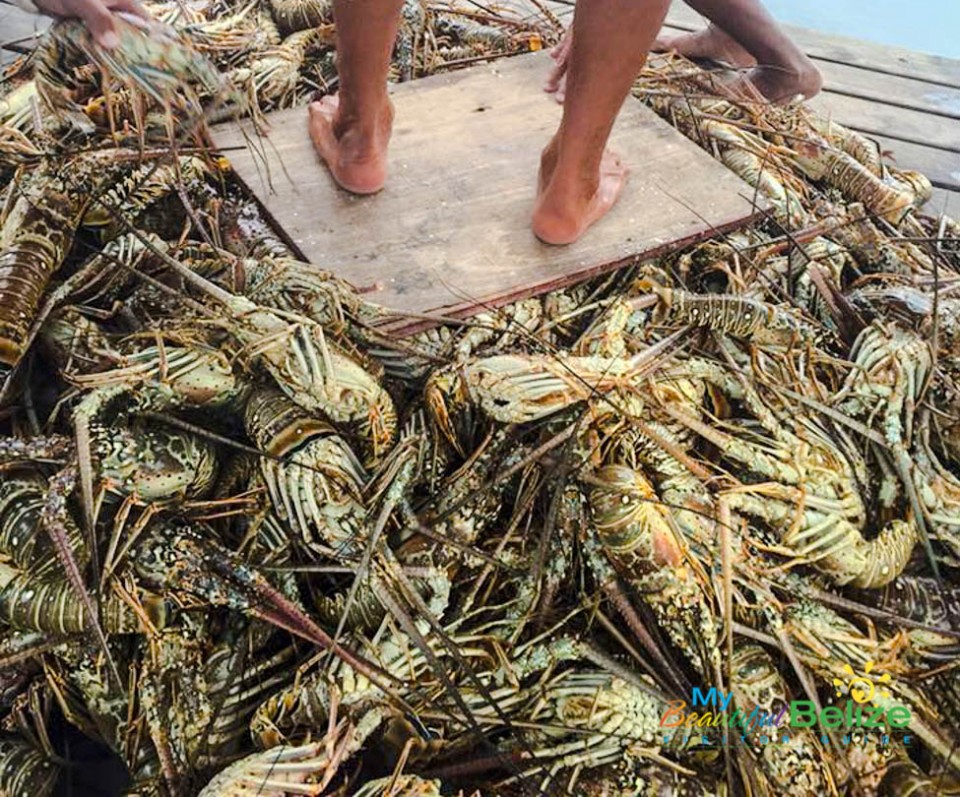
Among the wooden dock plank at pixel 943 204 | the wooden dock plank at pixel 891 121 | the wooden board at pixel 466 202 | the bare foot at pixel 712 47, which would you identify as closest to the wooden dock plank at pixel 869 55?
the wooden dock plank at pixel 891 121

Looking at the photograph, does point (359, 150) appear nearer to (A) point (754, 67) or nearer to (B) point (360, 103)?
(B) point (360, 103)

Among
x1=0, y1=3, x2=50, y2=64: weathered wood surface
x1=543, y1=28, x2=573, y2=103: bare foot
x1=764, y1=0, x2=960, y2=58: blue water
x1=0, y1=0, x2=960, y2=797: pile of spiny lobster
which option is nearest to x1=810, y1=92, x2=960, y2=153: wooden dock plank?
x1=543, y1=28, x2=573, y2=103: bare foot

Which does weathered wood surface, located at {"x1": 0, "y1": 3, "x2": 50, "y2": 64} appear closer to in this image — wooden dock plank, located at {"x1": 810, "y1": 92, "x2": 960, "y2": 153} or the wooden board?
the wooden board

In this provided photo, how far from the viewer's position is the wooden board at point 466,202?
184cm

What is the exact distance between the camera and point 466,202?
6.66ft

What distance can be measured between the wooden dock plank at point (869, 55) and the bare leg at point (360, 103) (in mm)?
2139

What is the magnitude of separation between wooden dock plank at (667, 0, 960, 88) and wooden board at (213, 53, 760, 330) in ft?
5.27

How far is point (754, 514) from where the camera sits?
1562 millimetres

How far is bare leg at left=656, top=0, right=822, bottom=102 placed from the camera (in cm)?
286

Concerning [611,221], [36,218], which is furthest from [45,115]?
[611,221]

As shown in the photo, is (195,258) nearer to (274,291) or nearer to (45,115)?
(274,291)

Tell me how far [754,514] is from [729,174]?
1.05 meters
